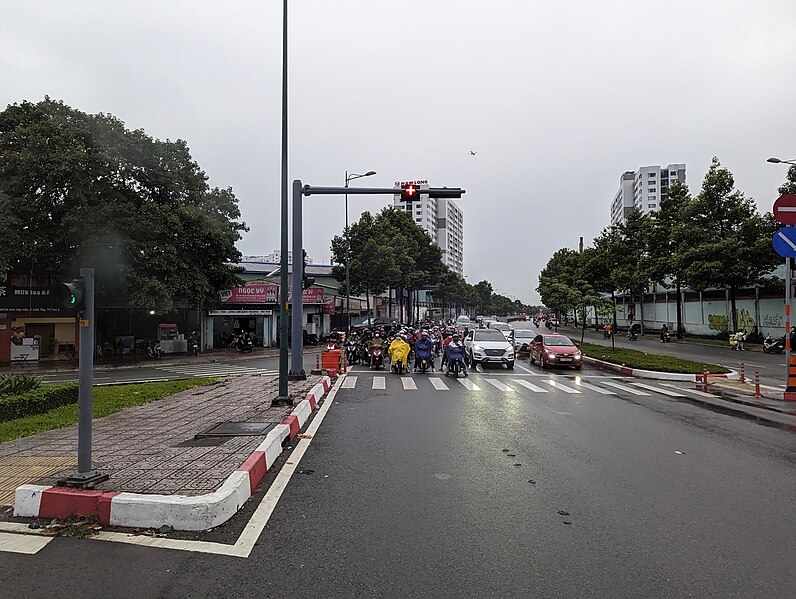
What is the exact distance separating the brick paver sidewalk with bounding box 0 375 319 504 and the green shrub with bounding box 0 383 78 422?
190 cm

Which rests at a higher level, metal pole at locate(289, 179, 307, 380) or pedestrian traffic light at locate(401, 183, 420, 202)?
pedestrian traffic light at locate(401, 183, 420, 202)

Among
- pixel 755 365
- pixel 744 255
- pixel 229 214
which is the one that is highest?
pixel 229 214

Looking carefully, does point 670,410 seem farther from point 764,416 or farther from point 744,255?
point 744,255

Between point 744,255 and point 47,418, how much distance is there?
36.3 m

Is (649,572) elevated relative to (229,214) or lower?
lower

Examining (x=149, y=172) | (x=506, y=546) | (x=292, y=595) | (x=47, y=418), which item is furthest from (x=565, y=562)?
(x=149, y=172)

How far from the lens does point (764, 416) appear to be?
11.2 m

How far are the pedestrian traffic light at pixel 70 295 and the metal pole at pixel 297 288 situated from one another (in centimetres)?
1022

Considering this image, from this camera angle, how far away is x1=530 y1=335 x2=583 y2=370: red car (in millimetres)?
21458

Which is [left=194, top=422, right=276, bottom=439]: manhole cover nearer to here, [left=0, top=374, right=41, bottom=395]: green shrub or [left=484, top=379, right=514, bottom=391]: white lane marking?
[left=0, top=374, right=41, bottom=395]: green shrub

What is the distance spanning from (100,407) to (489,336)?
16.0 metres

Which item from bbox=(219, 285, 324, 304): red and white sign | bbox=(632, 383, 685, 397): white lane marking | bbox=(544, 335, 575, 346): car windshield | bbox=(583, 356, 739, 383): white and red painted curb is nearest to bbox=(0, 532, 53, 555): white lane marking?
bbox=(632, 383, 685, 397): white lane marking

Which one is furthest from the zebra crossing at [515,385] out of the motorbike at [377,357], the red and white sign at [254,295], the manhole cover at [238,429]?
the red and white sign at [254,295]

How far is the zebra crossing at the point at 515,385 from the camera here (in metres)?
15.1
